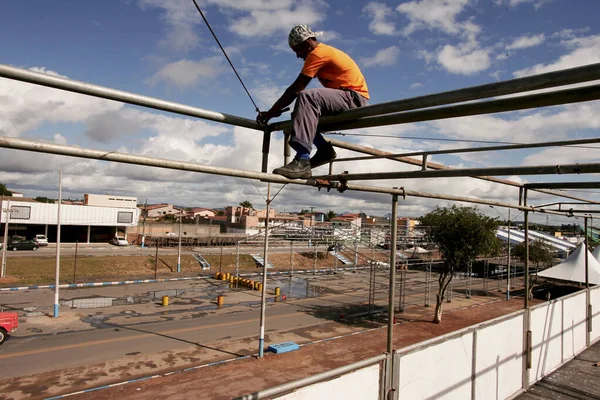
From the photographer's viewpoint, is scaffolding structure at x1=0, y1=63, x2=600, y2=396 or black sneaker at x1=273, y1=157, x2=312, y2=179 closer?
scaffolding structure at x1=0, y1=63, x2=600, y2=396

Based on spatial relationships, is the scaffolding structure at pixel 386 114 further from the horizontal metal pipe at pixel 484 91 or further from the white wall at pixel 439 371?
the white wall at pixel 439 371

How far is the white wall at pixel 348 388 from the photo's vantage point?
3.77 metres

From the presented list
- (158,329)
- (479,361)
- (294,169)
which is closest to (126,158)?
(294,169)

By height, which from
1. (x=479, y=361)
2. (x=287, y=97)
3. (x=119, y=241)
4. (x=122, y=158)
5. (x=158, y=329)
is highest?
(x=287, y=97)

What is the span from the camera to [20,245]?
3378 cm

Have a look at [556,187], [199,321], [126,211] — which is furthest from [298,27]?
[126,211]

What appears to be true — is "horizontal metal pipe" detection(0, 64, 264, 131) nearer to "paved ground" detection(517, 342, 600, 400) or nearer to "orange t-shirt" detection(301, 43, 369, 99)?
"orange t-shirt" detection(301, 43, 369, 99)

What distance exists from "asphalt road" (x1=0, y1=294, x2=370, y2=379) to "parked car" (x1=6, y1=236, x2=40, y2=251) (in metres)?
24.8

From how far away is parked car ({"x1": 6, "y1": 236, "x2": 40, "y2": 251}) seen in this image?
33500 mm

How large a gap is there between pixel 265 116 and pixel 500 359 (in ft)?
21.4

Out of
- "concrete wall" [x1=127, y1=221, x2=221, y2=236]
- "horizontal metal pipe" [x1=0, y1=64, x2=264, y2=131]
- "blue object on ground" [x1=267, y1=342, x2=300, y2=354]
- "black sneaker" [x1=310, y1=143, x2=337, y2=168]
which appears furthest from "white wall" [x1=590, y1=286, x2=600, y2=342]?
"concrete wall" [x1=127, y1=221, x2=221, y2=236]

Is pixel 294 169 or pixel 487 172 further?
pixel 487 172

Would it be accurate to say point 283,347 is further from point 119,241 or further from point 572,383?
point 119,241

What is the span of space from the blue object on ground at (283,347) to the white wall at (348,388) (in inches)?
354
